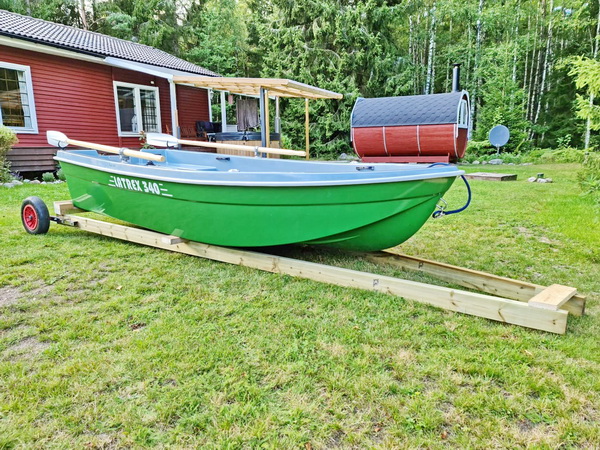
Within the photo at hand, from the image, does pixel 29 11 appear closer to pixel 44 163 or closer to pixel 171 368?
pixel 44 163

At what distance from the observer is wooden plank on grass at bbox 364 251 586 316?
2.63 m

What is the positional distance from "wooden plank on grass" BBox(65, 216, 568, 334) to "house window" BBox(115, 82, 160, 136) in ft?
29.8

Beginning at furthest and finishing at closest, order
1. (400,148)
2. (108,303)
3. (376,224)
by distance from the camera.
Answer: (400,148) → (376,224) → (108,303)

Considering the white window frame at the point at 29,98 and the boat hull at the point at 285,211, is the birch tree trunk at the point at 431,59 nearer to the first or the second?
the white window frame at the point at 29,98

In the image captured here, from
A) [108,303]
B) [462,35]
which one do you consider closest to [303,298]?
[108,303]

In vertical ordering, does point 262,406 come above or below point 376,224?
below

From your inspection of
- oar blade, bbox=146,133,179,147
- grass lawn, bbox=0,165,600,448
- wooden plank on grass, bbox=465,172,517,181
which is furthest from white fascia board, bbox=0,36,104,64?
wooden plank on grass, bbox=465,172,517,181

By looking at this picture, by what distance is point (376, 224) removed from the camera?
300 cm

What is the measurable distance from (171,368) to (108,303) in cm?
101

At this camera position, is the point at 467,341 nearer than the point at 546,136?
Yes

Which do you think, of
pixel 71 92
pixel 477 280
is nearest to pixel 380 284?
pixel 477 280

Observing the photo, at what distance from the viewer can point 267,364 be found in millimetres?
2045

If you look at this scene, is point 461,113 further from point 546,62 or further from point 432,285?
point 546,62

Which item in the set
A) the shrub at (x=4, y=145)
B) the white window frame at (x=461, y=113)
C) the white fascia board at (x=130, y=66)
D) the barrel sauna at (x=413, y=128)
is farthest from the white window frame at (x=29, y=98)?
the white window frame at (x=461, y=113)
